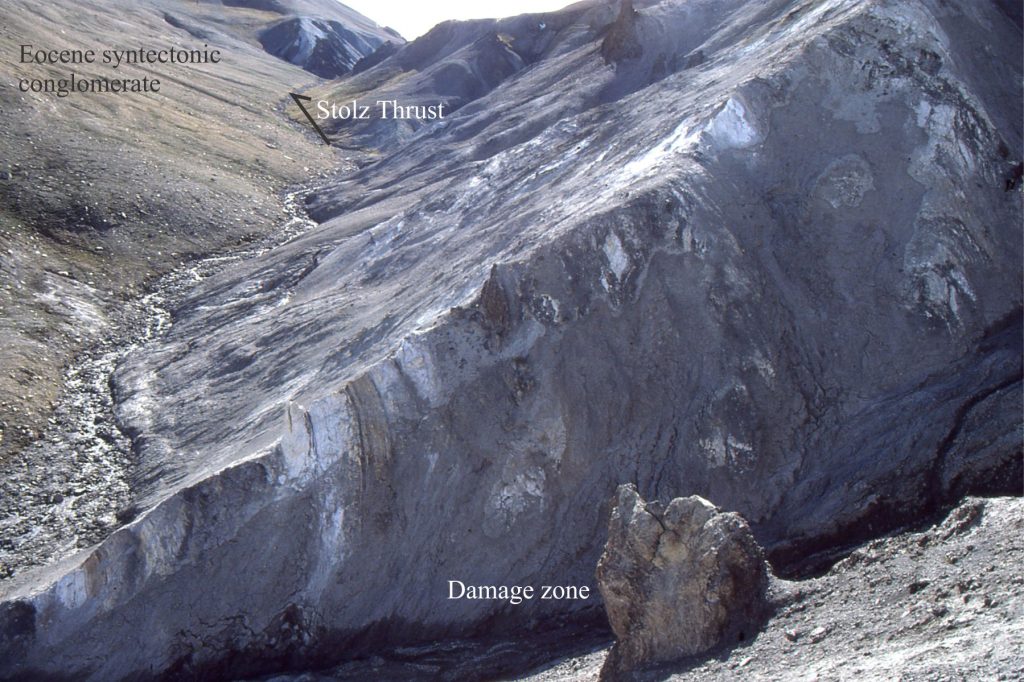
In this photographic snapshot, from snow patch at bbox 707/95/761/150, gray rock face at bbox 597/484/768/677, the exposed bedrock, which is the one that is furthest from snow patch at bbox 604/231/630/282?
gray rock face at bbox 597/484/768/677

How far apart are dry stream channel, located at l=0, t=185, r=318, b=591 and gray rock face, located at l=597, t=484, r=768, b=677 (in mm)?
12211

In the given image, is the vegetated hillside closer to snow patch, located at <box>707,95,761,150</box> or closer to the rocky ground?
snow patch, located at <box>707,95,761,150</box>

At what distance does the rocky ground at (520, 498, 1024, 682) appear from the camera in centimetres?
1013

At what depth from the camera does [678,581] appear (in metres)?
13.1

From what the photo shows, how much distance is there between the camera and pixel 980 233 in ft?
62.7

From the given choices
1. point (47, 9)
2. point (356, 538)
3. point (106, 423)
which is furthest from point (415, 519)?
point (47, 9)

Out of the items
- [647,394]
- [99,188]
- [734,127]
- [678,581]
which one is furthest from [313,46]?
[678,581]

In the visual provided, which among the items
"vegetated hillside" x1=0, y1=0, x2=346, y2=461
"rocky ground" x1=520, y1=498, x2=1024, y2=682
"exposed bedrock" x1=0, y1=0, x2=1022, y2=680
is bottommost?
"rocky ground" x1=520, y1=498, x2=1024, y2=682

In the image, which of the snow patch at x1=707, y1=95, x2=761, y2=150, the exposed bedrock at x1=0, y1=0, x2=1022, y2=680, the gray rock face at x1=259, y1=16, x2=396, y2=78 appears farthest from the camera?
the gray rock face at x1=259, y1=16, x2=396, y2=78

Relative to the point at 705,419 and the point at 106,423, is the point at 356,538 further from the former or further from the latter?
the point at 106,423

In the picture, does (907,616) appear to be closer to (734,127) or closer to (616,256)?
(616,256)

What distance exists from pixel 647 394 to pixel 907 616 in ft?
23.7

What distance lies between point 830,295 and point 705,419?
3.82 m

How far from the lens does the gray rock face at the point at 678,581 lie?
12.8 metres
